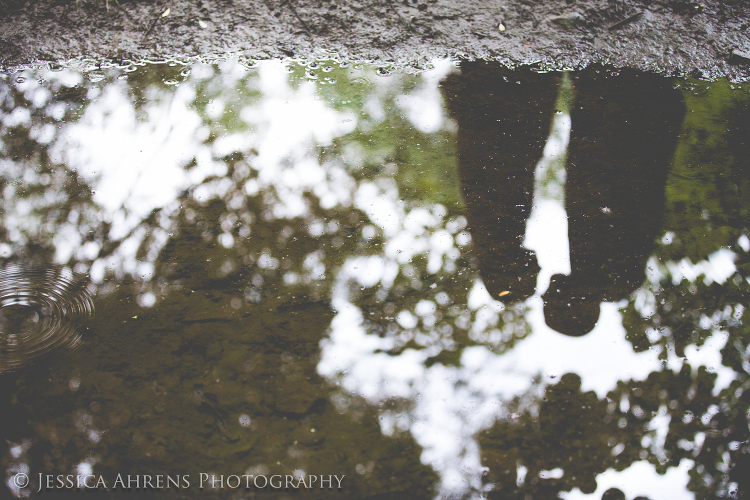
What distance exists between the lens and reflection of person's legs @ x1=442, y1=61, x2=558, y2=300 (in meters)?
1.83

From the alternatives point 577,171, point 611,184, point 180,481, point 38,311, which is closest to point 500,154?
point 577,171

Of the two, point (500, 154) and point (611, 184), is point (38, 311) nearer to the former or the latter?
point (500, 154)

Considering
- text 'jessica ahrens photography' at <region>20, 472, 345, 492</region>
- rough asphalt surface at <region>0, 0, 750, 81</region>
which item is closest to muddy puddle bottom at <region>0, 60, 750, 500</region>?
text 'jessica ahrens photography' at <region>20, 472, 345, 492</region>

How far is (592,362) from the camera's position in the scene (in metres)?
1.61

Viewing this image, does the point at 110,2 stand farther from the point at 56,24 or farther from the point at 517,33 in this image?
the point at 517,33

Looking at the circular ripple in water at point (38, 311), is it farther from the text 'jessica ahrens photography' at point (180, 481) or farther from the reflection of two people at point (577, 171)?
the reflection of two people at point (577, 171)

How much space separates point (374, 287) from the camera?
1.75 meters

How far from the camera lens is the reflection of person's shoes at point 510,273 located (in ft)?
5.74

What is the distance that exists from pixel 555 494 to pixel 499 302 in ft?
2.16

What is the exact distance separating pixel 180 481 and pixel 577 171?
2.03 meters

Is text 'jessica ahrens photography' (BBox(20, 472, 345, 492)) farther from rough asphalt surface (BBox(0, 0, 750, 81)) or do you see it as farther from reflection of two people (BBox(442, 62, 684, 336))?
rough asphalt surface (BBox(0, 0, 750, 81))

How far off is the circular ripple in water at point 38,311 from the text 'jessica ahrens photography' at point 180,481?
41 cm

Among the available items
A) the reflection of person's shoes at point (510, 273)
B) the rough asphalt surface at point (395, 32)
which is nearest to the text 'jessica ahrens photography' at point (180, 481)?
the reflection of person's shoes at point (510, 273)

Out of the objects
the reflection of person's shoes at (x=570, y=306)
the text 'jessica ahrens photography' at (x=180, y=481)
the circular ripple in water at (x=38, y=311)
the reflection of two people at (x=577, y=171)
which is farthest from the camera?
the reflection of two people at (x=577, y=171)
